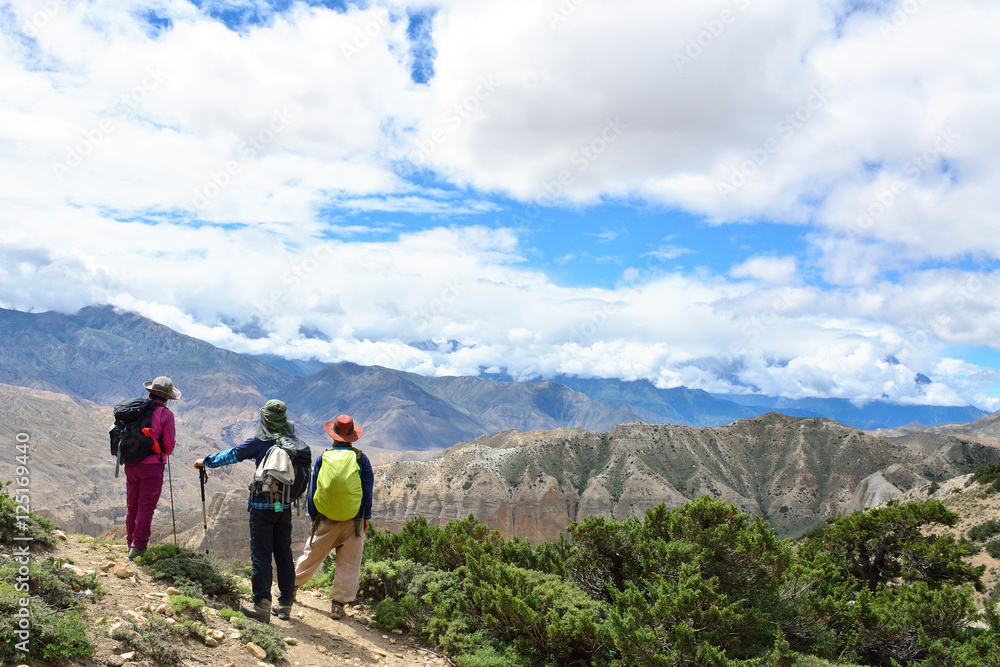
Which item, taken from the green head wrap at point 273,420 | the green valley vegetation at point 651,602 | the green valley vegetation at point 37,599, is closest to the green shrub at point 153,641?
the green valley vegetation at point 37,599

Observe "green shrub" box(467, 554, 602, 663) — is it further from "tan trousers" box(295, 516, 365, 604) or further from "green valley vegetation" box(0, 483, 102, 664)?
"green valley vegetation" box(0, 483, 102, 664)

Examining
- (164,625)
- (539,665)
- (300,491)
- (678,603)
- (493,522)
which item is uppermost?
(300,491)

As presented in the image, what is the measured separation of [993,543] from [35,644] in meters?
52.4

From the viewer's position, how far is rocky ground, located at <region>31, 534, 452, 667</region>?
23.2 ft

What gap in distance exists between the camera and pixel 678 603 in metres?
9.23

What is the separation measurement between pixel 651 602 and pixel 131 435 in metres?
9.21

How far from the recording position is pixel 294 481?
8828 mm

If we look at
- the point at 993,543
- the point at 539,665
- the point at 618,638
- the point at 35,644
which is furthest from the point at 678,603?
the point at 993,543

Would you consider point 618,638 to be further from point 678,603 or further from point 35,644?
point 35,644

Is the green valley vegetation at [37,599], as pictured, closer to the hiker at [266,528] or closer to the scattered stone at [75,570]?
the scattered stone at [75,570]

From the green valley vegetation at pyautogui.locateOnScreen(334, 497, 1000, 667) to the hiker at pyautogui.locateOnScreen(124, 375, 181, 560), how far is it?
3956 millimetres

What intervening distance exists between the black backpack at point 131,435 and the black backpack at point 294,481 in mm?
1917

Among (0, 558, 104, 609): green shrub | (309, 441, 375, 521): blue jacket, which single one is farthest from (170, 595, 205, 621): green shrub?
(309, 441, 375, 521): blue jacket

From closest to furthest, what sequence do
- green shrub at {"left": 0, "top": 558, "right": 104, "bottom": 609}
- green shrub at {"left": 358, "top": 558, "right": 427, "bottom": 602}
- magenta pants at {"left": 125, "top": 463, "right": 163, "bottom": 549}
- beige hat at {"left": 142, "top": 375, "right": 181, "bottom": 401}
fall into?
green shrub at {"left": 0, "top": 558, "right": 104, "bottom": 609}
magenta pants at {"left": 125, "top": 463, "right": 163, "bottom": 549}
beige hat at {"left": 142, "top": 375, "right": 181, "bottom": 401}
green shrub at {"left": 358, "top": 558, "right": 427, "bottom": 602}
